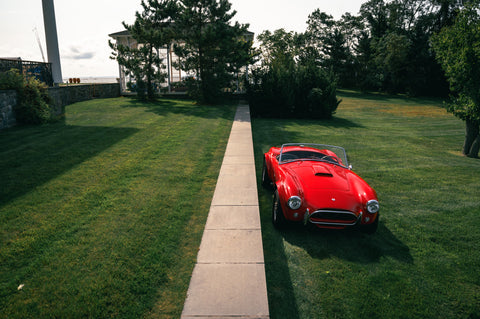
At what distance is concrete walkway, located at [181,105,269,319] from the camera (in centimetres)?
334

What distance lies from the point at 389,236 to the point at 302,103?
16.5 m

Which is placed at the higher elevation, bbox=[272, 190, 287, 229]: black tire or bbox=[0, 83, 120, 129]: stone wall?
bbox=[0, 83, 120, 129]: stone wall

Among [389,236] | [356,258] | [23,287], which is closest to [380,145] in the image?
[389,236]

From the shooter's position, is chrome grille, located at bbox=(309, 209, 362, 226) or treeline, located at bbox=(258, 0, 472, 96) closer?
chrome grille, located at bbox=(309, 209, 362, 226)

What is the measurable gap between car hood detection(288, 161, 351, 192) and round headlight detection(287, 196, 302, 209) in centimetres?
34

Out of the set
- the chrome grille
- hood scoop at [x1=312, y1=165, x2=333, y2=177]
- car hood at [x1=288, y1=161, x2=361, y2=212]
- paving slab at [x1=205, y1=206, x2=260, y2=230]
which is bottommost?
paving slab at [x1=205, y1=206, x2=260, y2=230]

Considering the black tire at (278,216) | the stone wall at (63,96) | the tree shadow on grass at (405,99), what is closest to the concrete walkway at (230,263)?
the black tire at (278,216)

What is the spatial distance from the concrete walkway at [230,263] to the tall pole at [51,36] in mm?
37242

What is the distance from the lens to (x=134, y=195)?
21.9 feet

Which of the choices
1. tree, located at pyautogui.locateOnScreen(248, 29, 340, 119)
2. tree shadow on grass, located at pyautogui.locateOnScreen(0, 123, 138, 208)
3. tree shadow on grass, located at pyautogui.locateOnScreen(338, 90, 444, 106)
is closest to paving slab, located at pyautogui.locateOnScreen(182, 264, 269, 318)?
tree shadow on grass, located at pyautogui.locateOnScreen(0, 123, 138, 208)

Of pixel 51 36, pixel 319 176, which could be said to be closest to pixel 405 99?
pixel 319 176

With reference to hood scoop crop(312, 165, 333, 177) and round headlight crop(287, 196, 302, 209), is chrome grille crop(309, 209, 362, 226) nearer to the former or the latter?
round headlight crop(287, 196, 302, 209)

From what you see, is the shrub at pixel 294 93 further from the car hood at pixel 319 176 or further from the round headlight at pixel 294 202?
the round headlight at pixel 294 202

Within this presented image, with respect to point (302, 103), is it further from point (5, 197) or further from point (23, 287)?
point (23, 287)
